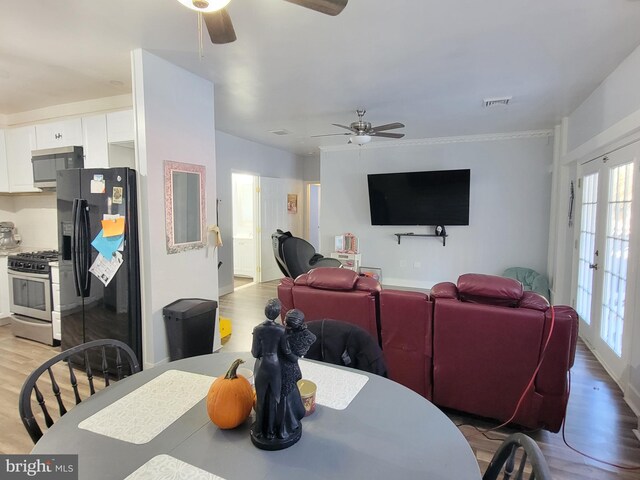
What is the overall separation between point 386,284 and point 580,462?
14.9ft

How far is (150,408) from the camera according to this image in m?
1.22

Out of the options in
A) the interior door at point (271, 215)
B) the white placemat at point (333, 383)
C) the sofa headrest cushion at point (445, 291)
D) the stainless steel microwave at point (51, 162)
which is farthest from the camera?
the interior door at point (271, 215)

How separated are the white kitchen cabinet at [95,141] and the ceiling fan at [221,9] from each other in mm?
2177

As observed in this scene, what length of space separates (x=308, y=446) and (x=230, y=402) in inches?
10.3

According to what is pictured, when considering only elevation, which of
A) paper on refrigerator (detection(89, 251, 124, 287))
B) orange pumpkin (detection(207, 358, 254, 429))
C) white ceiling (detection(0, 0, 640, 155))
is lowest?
orange pumpkin (detection(207, 358, 254, 429))

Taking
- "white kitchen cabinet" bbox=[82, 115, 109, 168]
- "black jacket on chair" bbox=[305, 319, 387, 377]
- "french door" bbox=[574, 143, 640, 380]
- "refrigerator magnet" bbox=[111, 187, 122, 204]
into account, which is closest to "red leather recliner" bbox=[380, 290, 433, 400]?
"black jacket on chair" bbox=[305, 319, 387, 377]

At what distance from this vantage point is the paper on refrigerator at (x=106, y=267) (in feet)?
9.31

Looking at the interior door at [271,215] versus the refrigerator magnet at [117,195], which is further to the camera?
the interior door at [271,215]

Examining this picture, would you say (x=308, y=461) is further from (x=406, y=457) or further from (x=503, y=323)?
(x=503, y=323)

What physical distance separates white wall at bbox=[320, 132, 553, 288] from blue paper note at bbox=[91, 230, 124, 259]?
4.71m

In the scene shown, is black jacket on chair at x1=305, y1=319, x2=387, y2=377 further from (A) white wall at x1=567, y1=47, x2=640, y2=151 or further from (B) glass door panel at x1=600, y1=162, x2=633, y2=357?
(A) white wall at x1=567, y1=47, x2=640, y2=151

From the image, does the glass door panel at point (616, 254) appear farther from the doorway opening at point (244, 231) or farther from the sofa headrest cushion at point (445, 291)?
the doorway opening at point (244, 231)

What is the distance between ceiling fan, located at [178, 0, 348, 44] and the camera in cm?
146

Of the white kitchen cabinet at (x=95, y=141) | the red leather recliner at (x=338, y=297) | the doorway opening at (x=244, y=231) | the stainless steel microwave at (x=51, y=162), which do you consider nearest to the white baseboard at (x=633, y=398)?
the red leather recliner at (x=338, y=297)
